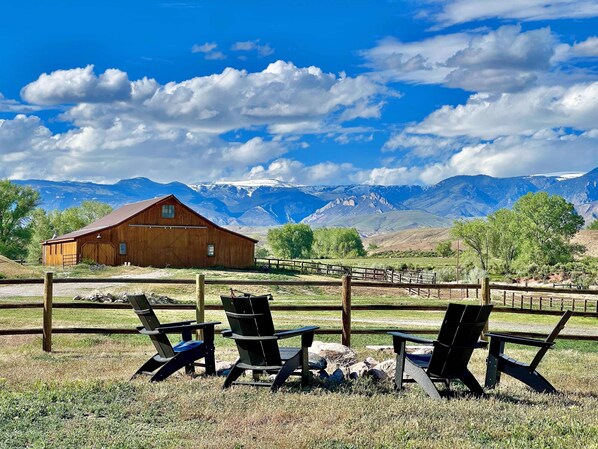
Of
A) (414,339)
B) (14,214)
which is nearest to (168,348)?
(414,339)

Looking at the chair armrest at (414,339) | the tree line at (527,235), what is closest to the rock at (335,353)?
the chair armrest at (414,339)

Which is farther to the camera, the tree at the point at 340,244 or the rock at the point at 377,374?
the tree at the point at 340,244

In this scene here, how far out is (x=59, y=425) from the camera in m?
6.89

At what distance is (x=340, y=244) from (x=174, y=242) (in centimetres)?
12058

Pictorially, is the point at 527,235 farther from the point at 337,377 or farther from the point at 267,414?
the point at 267,414

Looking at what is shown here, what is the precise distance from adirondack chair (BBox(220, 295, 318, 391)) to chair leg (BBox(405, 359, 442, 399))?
1201 mm

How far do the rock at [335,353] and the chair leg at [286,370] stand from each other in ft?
6.09

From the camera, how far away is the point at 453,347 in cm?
840

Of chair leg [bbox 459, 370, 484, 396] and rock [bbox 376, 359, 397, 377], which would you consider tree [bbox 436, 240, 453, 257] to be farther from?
chair leg [bbox 459, 370, 484, 396]

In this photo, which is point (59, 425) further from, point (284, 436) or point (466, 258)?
point (466, 258)

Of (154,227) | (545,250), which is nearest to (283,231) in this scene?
(545,250)

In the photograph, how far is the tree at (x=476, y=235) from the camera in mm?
88438

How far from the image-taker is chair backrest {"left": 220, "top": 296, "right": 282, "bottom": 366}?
8.66 meters

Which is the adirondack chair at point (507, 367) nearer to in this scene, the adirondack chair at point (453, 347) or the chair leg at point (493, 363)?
the chair leg at point (493, 363)
